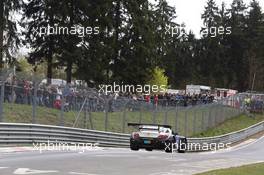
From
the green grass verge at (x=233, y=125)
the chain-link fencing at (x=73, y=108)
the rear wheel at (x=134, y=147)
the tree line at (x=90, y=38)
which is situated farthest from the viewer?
the green grass verge at (x=233, y=125)

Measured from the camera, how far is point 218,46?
371 ft

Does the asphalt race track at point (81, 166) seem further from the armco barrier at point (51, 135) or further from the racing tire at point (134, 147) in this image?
the racing tire at point (134, 147)

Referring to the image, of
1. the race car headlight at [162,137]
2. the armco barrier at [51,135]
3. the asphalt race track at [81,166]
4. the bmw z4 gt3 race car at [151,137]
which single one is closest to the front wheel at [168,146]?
the bmw z4 gt3 race car at [151,137]

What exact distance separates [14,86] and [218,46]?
9450cm

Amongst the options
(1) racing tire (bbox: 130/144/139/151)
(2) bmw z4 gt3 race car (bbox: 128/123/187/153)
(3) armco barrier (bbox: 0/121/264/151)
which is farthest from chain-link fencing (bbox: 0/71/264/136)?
(2) bmw z4 gt3 race car (bbox: 128/123/187/153)

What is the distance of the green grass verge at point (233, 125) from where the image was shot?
49.0 m

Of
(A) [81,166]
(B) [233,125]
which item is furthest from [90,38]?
(A) [81,166]

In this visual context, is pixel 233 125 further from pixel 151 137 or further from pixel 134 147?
pixel 151 137

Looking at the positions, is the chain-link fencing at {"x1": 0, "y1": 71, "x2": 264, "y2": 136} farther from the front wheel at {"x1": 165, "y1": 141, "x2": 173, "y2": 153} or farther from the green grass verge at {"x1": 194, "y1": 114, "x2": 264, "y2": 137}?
the green grass verge at {"x1": 194, "y1": 114, "x2": 264, "y2": 137}

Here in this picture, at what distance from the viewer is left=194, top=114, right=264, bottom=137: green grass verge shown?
4900cm

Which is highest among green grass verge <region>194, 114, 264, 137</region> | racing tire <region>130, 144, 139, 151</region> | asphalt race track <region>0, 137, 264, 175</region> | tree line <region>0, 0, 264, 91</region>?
tree line <region>0, 0, 264, 91</region>

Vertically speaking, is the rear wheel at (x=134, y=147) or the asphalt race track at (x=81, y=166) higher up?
the asphalt race track at (x=81, y=166)

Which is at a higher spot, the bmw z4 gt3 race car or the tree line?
the tree line

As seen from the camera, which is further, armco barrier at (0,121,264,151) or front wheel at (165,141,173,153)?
front wheel at (165,141,173,153)
